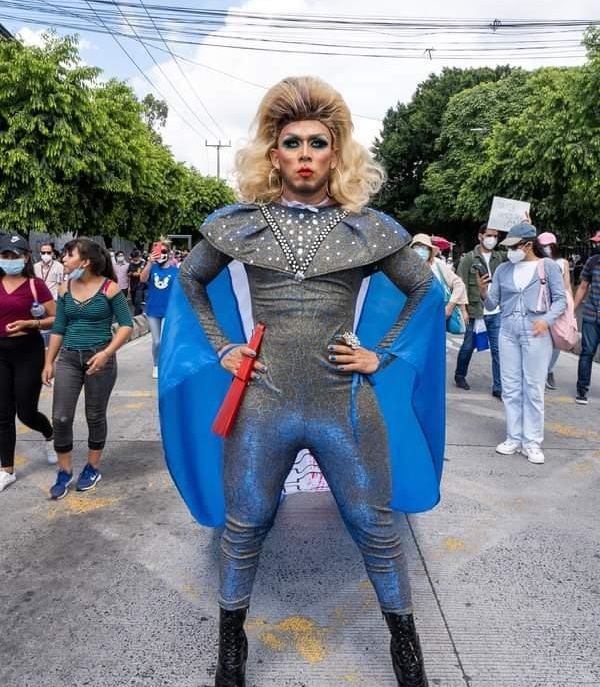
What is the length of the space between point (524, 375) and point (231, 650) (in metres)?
3.29

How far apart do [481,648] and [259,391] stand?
1.38 metres

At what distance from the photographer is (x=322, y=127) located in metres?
1.95

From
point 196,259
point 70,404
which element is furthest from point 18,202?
point 196,259

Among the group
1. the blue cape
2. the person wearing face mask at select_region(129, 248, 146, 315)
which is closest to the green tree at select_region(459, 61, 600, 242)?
the person wearing face mask at select_region(129, 248, 146, 315)

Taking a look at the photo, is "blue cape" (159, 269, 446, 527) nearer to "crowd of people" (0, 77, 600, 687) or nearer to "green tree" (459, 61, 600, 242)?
"crowd of people" (0, 77, 600, 687)

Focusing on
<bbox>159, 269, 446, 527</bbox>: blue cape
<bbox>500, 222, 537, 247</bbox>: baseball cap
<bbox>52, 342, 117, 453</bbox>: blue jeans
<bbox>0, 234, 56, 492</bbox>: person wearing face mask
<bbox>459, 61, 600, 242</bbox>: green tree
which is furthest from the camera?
<bbox>459, 61, 600, 242</bbox>: green tree

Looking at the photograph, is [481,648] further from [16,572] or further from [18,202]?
[18,202]

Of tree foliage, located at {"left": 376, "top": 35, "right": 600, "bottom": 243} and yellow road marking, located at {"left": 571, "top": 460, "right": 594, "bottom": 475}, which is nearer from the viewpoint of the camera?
yellow road marking, located at {"left": 571, "top": 460, "right": 594, "bottom": 475}

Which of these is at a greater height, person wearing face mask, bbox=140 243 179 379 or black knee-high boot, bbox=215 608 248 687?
person wearing face mask, bbox=140 243 179 379

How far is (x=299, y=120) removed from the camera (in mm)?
1954

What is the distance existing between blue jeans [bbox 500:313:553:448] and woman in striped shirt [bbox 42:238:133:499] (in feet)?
8.95

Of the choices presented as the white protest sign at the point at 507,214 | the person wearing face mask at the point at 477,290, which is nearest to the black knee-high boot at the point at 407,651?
the person wearing face mask at the point at 477,290

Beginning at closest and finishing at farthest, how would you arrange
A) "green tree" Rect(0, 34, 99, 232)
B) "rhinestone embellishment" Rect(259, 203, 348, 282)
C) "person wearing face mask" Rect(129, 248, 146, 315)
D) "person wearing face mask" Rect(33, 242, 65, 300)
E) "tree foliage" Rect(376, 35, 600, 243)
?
"rhinestone embellishment" Rect(259, 203, 348, 282), "person wearing face mask" Rect(33, 242, 65, 300), "green tree" Rect(0, 34, 99, 232), "person wearing face mask" Rect(129, 248, 146, 315), "tree foliage" Rect(376, 35, 600, 243)

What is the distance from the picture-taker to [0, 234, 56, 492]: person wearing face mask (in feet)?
13.3
